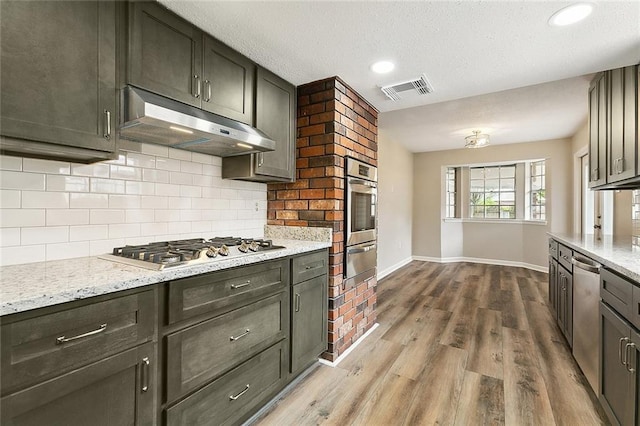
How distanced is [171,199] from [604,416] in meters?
2.96

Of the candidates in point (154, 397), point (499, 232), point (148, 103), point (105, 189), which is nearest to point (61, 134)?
point (148, 103)

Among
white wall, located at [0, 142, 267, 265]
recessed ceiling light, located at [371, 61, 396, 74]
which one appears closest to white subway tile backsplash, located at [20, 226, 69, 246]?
white wall, located at [0, 142, 267, 265]

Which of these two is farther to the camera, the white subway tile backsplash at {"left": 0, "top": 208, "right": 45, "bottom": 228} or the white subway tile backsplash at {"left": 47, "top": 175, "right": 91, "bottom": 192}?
the white subway tile backsplash at {"left": 47, "top": 175, "right": 91, "bottom": 192}

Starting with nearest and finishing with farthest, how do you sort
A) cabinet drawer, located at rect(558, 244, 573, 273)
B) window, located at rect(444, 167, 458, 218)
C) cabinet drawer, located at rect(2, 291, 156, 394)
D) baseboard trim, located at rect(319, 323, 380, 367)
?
cabinet drawer, located at rect(2, 291, 156, 394) → baseboard trim, located at rect(319, 323, 380, 367) → cabinet drawer, located at rect(558, 244, 573, 273) → window, located at rect(444, 167, 458, 218)

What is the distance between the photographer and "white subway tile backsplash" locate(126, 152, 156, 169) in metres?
1.75

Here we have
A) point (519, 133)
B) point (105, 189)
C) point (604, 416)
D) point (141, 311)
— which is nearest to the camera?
point (141, 311)

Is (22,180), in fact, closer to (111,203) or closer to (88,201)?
(88,201)

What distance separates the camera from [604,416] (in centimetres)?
177

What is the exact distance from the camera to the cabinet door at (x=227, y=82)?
71.7 inches

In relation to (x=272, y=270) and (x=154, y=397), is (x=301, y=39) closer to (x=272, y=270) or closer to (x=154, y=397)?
(x=272, y=270)

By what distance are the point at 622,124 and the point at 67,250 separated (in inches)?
145

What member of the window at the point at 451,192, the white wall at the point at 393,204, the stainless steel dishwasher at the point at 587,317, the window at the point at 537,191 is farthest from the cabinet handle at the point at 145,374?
the window at the point at 537,191

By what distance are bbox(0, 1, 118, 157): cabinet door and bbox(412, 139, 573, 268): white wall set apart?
245 inches

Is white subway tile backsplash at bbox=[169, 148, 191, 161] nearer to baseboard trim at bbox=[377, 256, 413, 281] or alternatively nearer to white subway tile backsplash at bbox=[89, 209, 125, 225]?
white subway tile backsplash at bbox=[89, 209, 125, 225]
